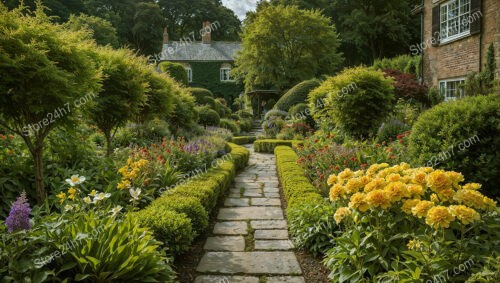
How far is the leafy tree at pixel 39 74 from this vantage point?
3656 mm

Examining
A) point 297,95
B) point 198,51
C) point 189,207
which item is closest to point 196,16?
point 198,51

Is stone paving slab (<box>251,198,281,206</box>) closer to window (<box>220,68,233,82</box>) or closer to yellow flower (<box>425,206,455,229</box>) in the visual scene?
yellow flower (<box>425,206,455,229</box>)

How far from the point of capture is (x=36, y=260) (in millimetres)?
2545

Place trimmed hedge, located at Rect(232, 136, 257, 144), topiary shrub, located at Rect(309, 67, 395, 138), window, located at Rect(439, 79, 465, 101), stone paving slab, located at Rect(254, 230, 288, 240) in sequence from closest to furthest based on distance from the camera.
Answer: stone paving slab, located at Rect(254, 230, 288, 240), topiary shrub, located at Rect(309, 67, 395, 138), window, located at Rect(439, 79, 465, 101), trimmed hedge, located at Rect(232, 136, 257, 144)

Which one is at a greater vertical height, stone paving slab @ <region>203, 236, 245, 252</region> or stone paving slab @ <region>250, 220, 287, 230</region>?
stone paving slab @ <region>250, 220, 287, 230</region>

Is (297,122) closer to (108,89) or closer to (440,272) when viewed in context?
(108,89)

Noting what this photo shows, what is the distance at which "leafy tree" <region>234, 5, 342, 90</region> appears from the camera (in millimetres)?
25969

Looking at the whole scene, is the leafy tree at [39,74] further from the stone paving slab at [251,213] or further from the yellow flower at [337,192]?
the yellow flower at [337,192]

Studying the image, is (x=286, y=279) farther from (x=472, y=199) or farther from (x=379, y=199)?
(x=472, y=199)

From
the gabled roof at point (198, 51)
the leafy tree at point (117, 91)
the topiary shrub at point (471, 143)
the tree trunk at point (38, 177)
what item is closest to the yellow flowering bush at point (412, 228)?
the topiary shrub at point (471, 143)

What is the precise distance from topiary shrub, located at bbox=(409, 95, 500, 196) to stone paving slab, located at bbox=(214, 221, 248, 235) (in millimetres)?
2511

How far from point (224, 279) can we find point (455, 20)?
42.7 feet

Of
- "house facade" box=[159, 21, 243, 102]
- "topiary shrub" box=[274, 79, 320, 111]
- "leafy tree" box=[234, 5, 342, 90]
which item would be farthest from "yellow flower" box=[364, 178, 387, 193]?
"house facade" box=[159, 21, 243, 102]

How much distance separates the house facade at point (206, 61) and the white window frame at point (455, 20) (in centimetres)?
2374
